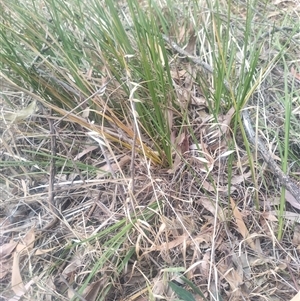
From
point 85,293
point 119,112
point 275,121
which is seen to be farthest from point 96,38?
point 85,293

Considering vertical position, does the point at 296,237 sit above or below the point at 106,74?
below

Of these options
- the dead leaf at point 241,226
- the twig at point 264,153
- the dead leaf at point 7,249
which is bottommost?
the dead leaf at point 241,226

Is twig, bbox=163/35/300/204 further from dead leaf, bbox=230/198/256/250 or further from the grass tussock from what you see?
dead leaf, bbox=230/198/256/250

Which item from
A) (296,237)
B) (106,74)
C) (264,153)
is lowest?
(296,237)

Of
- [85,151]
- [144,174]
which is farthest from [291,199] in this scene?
[85,151]

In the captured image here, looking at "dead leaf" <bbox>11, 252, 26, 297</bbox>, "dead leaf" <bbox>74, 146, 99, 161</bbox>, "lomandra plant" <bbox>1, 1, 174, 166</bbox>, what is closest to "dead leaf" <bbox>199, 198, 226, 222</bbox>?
"lomandra plant" <bbox>1, 1, 174, 166</bbox>

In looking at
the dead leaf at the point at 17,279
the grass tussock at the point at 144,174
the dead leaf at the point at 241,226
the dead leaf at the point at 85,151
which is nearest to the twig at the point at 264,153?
the grass tussock at the point at 144,174

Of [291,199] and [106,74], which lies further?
[106,74]

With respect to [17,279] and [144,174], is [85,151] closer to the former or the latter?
[144,174]

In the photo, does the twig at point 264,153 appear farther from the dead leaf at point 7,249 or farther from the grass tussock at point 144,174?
the dead leaf at point 7,249
